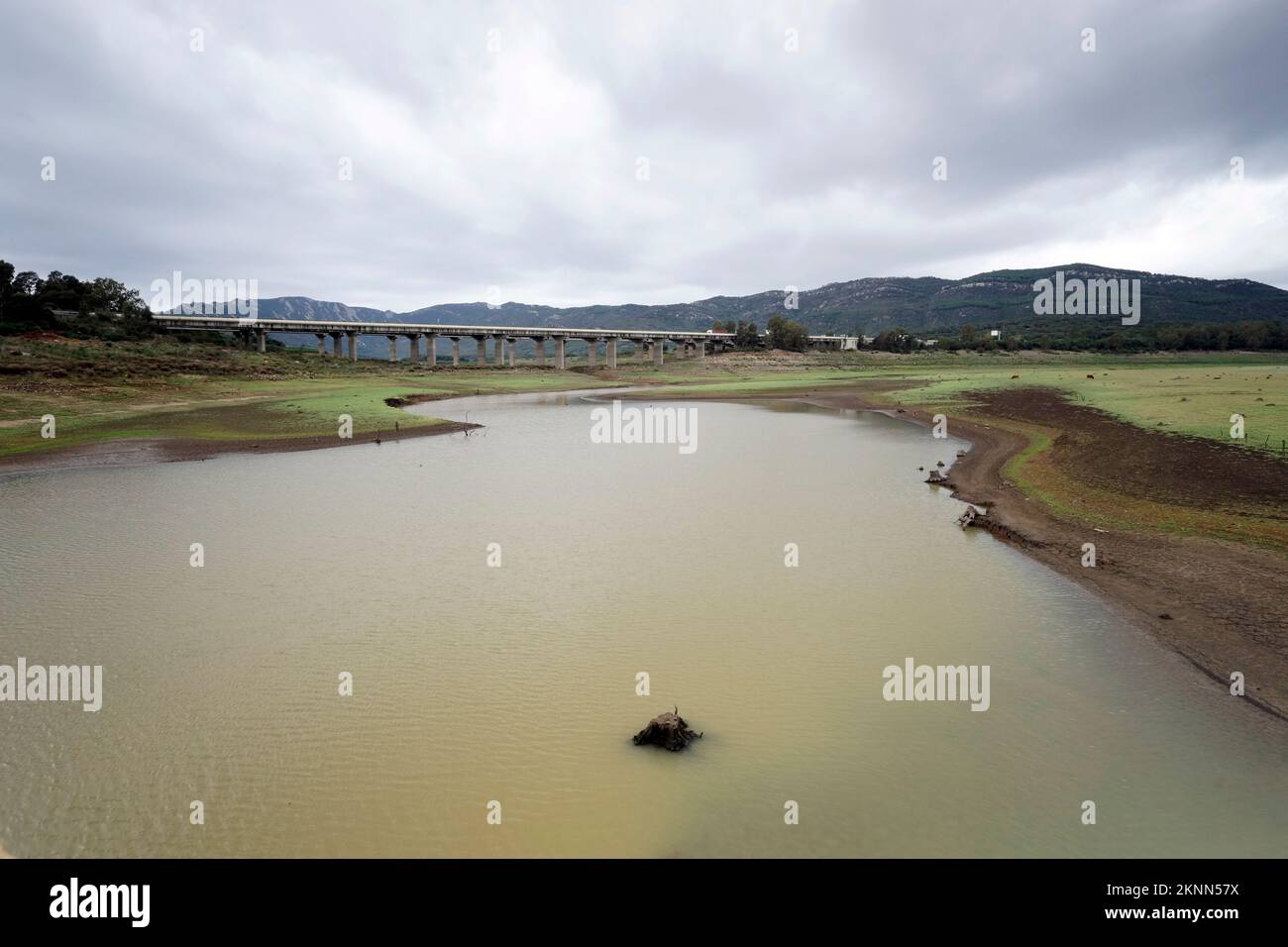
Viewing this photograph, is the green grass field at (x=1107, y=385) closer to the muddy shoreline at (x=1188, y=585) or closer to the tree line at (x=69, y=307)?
the muddy shoreline at (x=1188, y=585)

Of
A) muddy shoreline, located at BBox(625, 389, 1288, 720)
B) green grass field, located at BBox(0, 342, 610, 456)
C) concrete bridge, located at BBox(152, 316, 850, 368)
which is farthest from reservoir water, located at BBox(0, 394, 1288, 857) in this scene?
concrete bridge, located at BBox(152, 316, 850, 368)

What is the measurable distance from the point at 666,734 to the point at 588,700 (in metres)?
1.58

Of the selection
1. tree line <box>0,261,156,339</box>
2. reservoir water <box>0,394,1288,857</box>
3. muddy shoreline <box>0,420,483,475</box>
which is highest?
tree line <box>0,261,156,339</box>

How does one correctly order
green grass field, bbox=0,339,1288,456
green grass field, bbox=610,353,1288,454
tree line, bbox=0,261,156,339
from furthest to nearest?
tree line, bbox=0,261,156,339
green grass field, bbox=0,339,1288,456
green grass field, bbox=610,353,1288,454

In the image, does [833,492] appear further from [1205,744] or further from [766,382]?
[766,382]

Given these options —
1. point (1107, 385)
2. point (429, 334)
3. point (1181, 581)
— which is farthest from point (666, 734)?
point (429, 334)

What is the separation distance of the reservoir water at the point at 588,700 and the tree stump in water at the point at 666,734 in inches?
5.8

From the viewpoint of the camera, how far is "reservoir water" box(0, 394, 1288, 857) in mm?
6926

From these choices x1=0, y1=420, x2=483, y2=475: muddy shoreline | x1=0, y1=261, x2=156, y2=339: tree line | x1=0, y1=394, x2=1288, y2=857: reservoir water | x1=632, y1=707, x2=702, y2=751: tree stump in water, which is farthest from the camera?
x1=0, y1=261, x2=156, y2=339: tree line

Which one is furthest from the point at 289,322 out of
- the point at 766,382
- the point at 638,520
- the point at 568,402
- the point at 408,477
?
the point at 638,520

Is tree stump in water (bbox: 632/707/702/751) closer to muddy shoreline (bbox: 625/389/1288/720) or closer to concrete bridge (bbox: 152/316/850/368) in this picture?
muddy shoreline (bbox: 625/389/1288/720)

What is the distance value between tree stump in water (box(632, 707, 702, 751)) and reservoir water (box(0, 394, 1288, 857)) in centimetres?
15

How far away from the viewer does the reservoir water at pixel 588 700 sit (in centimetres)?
693

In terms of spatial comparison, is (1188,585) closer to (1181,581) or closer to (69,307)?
(1181,581)
